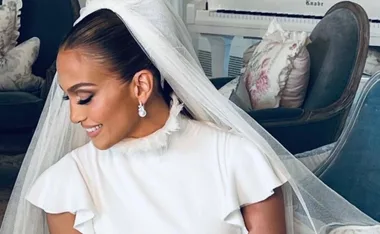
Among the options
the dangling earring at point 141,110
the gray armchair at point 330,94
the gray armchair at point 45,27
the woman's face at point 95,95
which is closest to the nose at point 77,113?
the woman's face at point 95,95

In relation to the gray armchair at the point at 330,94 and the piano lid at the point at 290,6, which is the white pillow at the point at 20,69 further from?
the gray armchair at the point at 330,94

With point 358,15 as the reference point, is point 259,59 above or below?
below

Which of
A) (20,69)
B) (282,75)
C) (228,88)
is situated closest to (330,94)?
(282,75)

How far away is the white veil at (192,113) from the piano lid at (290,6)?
202 cm

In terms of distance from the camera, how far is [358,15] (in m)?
2.36

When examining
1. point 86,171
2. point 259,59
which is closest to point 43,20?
point 259,59

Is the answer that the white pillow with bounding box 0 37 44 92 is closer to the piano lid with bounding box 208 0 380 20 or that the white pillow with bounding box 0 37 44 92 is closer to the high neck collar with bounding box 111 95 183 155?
the piano lid with bounding box 208 0 380 20

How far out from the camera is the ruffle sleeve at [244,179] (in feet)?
4.29

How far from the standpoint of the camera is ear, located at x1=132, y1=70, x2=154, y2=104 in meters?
1.30

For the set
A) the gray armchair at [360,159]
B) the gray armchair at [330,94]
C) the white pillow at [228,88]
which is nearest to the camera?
the gray armchair at [360,159]

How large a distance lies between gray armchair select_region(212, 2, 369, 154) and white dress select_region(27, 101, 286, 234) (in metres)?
0.95

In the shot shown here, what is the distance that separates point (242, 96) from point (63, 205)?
1.31 metres

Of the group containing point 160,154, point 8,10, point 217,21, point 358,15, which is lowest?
point 217,21

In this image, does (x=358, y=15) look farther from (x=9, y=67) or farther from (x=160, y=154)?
(x=9, y=67)
